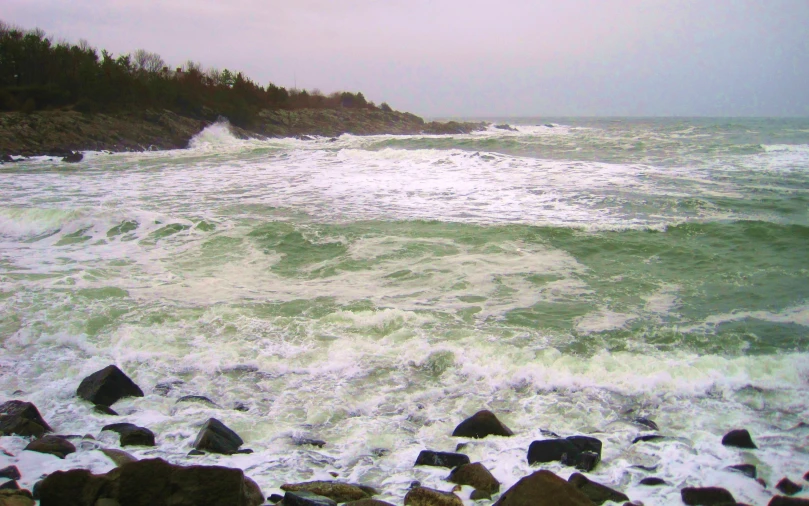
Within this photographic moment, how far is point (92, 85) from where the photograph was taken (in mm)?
38594

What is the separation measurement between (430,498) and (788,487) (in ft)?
7.48

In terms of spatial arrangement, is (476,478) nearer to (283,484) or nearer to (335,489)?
(335,489)

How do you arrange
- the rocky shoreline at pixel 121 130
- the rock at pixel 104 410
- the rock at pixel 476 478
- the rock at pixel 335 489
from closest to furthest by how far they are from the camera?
the rock at pixel 335 489
the rock at pixel 476 478
the rock at pixel 104 410
the rocky shoreline at pixel 121 130

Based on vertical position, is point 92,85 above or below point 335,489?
above

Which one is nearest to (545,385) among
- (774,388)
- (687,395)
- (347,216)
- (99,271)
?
(687,395)

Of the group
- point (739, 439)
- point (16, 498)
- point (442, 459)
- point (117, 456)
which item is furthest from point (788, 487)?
point (16, 498)

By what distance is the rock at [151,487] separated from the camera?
2971 mm

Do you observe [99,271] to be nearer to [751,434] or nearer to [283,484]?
[283,484]

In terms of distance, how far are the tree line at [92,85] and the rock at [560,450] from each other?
3905cm

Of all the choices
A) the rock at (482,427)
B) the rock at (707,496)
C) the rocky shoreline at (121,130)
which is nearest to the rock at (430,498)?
the rock at (482,427)

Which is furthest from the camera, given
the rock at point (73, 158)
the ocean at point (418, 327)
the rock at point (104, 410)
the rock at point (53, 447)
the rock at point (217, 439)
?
the rock at point (73, 158)

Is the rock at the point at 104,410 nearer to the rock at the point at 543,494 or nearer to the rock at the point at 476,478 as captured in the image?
the rock at the point at 476,478

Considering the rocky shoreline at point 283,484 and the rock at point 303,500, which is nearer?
the rocky shoreline at point 283,484

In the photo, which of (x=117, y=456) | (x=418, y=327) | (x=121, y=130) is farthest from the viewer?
(x=121, y=130)
